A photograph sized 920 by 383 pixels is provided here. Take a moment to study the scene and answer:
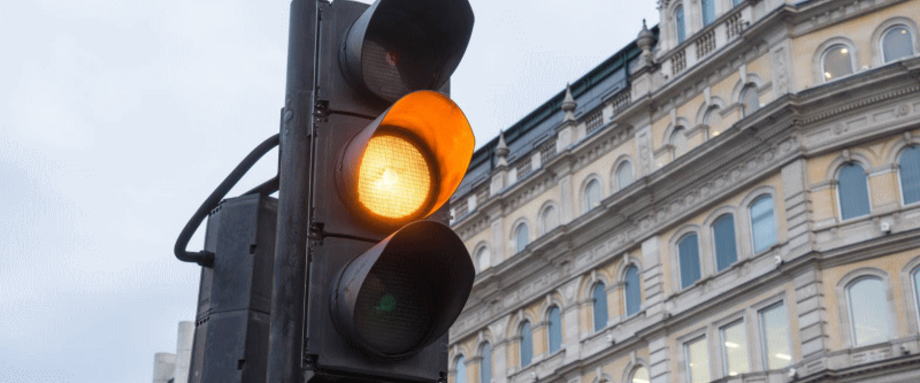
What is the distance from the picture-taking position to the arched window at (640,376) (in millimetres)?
35188

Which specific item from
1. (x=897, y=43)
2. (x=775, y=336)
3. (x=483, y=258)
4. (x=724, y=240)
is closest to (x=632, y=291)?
(x=724, y=240)

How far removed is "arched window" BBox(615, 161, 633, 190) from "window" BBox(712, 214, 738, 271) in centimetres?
428

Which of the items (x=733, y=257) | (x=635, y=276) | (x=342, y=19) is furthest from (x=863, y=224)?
(x=342, y=19)

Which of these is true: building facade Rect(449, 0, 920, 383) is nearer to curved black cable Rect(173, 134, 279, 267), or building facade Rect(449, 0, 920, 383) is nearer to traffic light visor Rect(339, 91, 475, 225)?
curved black cable Rect(173, 134, 279, 267)

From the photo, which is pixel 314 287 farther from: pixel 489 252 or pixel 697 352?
pixel 489 252

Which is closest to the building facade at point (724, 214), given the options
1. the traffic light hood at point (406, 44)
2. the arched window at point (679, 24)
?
the arched window at point (679, 24)

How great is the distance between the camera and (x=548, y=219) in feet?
133

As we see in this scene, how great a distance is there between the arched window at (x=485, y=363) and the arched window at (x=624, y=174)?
7.21 m

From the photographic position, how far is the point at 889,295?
96.7 feet

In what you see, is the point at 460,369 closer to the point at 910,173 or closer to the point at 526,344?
the point at 526,344

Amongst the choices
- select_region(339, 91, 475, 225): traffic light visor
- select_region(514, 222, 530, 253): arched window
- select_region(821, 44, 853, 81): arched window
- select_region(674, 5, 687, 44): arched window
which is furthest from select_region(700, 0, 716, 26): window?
select_region(339, 91, 475, 225): traffic light visor

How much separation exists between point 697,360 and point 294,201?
102 feet

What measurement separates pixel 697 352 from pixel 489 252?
1062cm

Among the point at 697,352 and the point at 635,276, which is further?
the point at 635,276
